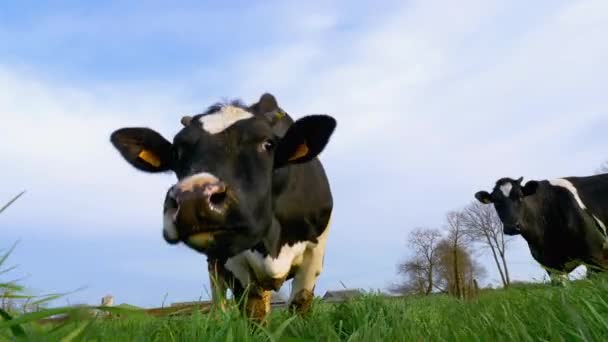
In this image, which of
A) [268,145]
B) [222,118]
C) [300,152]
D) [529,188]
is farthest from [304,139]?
[529,188]

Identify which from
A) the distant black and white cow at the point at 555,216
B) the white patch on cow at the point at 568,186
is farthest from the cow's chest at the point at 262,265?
the white patch on cow at the point at 568,186

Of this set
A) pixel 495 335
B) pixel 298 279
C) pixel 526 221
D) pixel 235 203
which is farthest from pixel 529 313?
pixel 526 221

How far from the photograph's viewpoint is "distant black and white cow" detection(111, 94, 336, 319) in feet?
11.9

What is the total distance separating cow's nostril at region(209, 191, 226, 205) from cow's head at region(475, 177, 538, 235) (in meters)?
10.4

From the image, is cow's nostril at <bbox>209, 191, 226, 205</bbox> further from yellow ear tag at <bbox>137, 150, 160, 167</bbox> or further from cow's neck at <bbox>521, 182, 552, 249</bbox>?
cow's neck at <bbox>521, 182, 552, 249</bbox>

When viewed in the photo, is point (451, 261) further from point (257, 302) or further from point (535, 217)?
point (257, 302)

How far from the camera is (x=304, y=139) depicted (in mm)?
5047

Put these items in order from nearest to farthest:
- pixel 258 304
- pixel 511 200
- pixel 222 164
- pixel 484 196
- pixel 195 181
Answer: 1. pixel 195 181
2. pixel 222 164
3. pixel 258 304
4. pixel 511 200
5. pixel 484 196

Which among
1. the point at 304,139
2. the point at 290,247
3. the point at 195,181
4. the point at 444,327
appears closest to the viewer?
the point at 444,327

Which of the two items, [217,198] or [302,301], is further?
[302,301]

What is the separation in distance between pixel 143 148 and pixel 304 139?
1497 mm

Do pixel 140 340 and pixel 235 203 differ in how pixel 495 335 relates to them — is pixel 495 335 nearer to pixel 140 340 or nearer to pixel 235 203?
pixel 140 340

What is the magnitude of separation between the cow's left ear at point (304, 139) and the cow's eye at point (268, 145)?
18 centimetres

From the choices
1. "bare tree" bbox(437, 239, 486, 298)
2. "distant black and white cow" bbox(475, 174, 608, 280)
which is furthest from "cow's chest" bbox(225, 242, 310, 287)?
"bare tree" bbox(437, 239, 486, 298)
